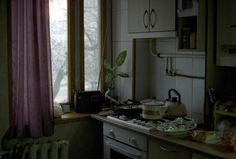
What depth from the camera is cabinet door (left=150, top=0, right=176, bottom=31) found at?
8.81 feet

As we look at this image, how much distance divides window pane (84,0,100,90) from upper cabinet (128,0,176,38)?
1.60 ft

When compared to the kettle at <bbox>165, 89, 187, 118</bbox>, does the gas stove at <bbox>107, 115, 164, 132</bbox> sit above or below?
below

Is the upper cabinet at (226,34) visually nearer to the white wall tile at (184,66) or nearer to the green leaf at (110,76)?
the white wall tile at (184,66)

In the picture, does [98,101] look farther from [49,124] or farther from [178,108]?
[178,108]

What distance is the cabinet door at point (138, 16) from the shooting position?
2.95m

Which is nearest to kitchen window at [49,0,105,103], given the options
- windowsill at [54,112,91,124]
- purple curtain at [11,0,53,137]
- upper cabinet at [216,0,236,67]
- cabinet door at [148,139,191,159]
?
windowsill at [54,112,91,124]

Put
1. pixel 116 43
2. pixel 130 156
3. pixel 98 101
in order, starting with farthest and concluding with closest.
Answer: pixel 116 43
pixel 98 101
pixel 130 156

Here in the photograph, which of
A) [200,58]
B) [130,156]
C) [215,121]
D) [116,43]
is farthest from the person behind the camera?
[116,43]

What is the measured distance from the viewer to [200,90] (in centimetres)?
289

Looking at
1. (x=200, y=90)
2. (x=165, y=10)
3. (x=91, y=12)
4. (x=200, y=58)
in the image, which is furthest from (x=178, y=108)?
(x=91, y=12)

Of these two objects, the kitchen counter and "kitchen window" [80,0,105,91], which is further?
"kitchen window" [80,0,105,91]

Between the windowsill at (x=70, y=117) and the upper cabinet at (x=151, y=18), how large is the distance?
2.73 feet

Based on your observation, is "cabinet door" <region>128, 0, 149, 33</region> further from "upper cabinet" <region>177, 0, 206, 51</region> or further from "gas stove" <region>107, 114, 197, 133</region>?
"gas stove" <region>107, 114, 197, 133</region>

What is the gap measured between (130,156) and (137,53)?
3.55ft
